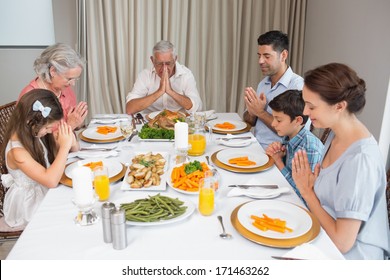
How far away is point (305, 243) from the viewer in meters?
1.17

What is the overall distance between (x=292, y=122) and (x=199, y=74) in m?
2.08

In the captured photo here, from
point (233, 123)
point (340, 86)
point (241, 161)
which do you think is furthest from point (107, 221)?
point (233, 123)

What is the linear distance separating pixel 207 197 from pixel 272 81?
160 cm

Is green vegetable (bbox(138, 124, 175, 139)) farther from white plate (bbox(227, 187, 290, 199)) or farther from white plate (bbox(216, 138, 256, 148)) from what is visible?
white plate (bbox(227, 187, 290, 199))

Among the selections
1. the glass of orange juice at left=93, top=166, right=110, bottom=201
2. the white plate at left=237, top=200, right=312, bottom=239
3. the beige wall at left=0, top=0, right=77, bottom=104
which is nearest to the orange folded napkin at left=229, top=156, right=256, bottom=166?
the white plate at left=237, top=200, right=312, bottom=239

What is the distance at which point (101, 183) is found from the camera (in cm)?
145

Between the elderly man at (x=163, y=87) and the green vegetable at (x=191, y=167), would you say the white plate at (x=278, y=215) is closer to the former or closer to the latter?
the green vegetable at (x=191, y=167)

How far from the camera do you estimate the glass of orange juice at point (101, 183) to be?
145cm

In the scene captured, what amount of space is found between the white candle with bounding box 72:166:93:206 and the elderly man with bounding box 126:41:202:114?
154cm

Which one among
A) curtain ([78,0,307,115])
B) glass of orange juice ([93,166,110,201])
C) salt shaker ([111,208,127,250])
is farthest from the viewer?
curtain ([78,0,307,115])

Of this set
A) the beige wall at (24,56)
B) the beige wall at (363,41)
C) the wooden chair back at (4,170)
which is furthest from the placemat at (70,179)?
the beige wall at (24,56)

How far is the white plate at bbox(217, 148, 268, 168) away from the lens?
1857 millimetres

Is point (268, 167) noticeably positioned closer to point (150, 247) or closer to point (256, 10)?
point (150, 247)

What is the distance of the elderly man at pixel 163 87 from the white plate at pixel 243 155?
95 centimetres
